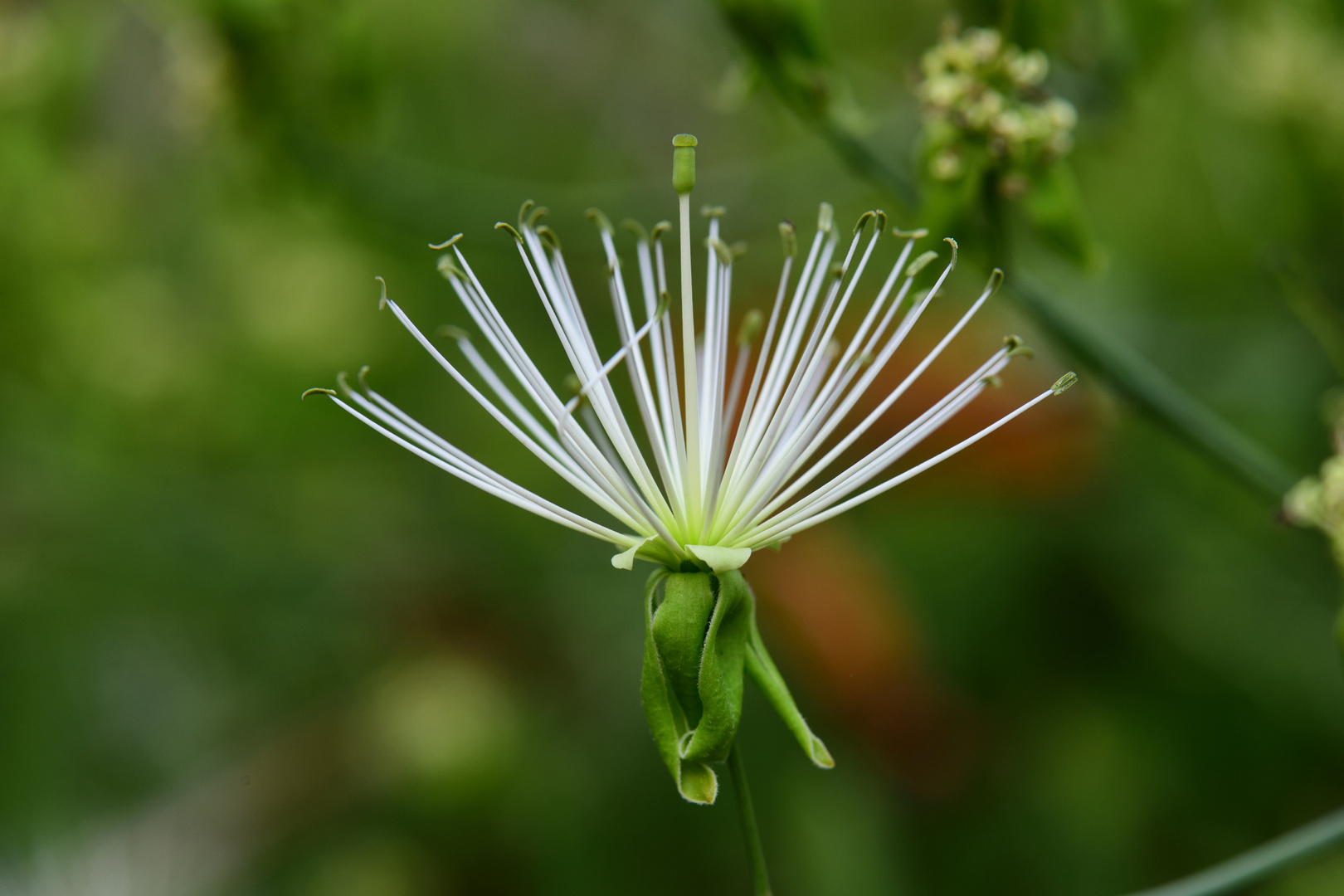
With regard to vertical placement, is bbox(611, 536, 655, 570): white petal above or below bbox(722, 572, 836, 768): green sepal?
above

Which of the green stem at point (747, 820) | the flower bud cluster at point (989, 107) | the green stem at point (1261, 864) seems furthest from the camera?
the flower bud cluster at point (989, 107)

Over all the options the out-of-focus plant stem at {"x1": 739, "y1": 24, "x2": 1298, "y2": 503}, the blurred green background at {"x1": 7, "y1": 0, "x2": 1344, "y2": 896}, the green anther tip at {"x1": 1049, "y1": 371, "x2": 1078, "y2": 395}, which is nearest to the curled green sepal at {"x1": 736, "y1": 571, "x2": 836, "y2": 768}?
the green anther tip at {"x1": 1049, "y1": 371, "x2": 1078, "y2": 395}

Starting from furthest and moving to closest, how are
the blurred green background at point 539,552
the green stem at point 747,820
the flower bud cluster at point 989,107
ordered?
the blurred green background at point 539,552 < the flower bud cluster at point 989,107 < the green stem at point 747,820

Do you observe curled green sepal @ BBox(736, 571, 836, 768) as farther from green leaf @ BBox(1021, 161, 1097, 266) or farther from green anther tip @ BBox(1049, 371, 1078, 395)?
green leaf @ BBox(1021, 161, 1097, 266)

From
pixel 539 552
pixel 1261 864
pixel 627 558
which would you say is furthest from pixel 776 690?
pixel 539 552

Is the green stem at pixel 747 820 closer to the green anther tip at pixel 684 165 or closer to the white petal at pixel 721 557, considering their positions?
the white petal at pixel 721 557

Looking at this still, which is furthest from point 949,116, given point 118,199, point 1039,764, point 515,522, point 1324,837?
point 118,199

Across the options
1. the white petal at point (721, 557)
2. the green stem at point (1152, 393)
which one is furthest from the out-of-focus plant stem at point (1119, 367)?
the white petal at point (721, 557)
